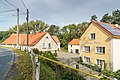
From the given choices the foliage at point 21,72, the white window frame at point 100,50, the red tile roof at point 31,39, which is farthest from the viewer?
the red tile roof at point 31,39

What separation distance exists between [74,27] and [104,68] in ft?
192

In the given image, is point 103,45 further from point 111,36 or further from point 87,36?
point 87,36

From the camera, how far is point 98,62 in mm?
27609

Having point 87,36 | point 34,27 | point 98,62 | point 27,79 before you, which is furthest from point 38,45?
point 34,27

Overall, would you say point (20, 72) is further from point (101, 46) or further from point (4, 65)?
point (101, 46)

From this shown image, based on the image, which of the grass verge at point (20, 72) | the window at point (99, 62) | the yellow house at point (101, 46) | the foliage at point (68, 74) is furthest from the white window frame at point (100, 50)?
the foliage at point (68, 74)

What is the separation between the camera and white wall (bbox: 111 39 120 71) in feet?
80.7

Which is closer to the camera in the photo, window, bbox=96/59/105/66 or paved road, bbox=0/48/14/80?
paved road, bbox=0/48/14/80

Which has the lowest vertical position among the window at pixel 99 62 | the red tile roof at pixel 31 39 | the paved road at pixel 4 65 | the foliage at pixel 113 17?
the window at pixel 99 62

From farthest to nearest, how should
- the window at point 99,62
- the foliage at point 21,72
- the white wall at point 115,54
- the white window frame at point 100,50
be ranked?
1. the white window frame at point 100,50
2. the window at point 99,62
3. the white wall at point 115,54
4. the foliage at point 21,72

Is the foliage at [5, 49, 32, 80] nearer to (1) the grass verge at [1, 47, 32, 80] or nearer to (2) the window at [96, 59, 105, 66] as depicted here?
(1) the grass verge at [1, 47, 32, 80]

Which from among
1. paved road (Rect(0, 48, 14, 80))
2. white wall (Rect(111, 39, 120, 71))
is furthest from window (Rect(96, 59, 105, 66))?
paved road (Rect(0, 48, 14, 80))

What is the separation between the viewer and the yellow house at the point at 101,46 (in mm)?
24812

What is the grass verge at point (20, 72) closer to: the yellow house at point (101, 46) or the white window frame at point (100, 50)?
the yellow house at point (101, 46)
